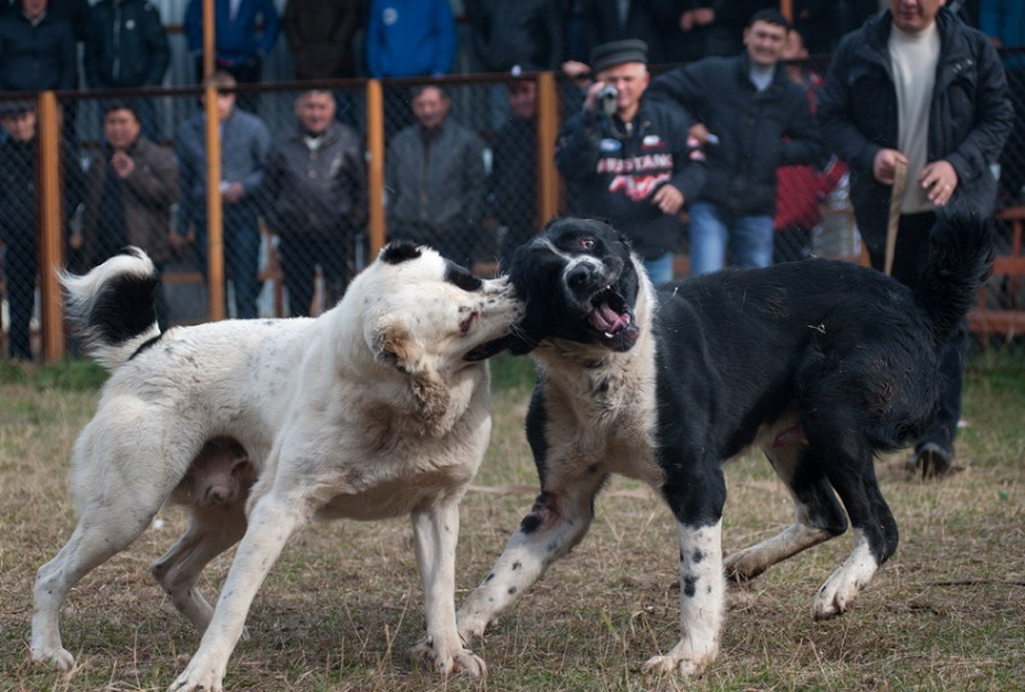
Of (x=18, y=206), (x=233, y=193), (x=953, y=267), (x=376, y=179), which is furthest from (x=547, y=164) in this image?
(x=953, y=267)

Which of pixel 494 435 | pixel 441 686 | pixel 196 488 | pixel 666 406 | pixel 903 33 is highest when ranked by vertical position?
pixel 903 33

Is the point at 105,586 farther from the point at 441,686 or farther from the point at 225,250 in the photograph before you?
the point at 225,250

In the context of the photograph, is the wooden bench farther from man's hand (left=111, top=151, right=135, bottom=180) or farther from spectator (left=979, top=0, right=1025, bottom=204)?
man's hand (left=111, top=151, right=135, bottom=180)

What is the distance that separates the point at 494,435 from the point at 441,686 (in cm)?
456

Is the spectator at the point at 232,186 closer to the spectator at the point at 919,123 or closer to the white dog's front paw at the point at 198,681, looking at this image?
the spectator at the point at 919,123

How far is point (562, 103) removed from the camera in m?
10.4

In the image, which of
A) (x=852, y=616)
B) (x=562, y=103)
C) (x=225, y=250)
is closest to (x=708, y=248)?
(x=562, y=103)

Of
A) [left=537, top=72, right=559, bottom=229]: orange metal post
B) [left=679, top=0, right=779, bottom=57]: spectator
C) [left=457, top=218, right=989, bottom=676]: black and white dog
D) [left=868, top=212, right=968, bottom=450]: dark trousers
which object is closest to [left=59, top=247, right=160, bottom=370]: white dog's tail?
[left=457, top=218, right=989, bottom=676]: black and white dog

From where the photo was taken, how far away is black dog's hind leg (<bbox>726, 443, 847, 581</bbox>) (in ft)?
17.7

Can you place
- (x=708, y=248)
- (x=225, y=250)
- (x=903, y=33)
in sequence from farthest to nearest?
(x=225, y=250), (x=708, y=248), (x=903, y=33)

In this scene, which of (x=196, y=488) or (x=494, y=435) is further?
(x=494, y=435)

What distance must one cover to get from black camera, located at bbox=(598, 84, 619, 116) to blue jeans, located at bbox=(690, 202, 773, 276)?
86cm

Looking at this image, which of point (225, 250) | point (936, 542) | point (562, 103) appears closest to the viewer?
point (936, 542)

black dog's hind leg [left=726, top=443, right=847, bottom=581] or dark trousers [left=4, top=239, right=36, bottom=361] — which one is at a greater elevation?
black dog's hind leg [left=726, top=443, right=847, bottom=581]
